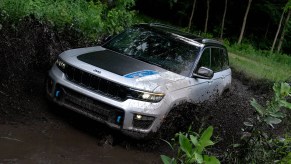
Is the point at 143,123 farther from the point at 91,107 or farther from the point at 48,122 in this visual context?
the point at 48,122

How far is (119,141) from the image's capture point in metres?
6.40

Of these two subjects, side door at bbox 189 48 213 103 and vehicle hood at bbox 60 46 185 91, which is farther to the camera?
side door at bbox 189 48 213 103

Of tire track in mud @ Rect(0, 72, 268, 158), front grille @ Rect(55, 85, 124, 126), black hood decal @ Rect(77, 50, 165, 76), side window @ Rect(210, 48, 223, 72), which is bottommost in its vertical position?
tire track in mud @ Rect(0, 72, 268, 158)

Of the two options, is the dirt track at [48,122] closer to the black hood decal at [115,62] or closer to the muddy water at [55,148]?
the muddy water at [55,148]

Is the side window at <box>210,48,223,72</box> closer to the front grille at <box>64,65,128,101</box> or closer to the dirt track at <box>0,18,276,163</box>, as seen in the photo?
the dirt track at <box>0,18,276,163</box>

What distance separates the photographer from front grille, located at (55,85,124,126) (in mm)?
5949

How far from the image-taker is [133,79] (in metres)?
6.10

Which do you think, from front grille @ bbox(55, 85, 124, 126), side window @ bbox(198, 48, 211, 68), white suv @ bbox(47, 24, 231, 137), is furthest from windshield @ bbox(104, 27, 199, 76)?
front grille @ bbox(55, 85, 124, 126)

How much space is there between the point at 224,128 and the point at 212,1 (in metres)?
37.6

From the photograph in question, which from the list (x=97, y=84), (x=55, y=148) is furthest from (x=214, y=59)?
(x=55, y=148)

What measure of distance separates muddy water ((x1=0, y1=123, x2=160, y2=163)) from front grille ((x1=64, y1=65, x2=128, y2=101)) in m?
0.74

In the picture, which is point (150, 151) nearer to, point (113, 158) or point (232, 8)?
point (113, 158)

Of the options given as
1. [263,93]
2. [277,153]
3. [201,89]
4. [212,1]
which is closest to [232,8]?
[212,1]

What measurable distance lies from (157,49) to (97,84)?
1.69m
